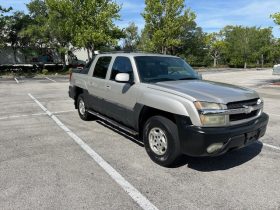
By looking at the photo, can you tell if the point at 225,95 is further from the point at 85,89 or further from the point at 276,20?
the point at 276,20

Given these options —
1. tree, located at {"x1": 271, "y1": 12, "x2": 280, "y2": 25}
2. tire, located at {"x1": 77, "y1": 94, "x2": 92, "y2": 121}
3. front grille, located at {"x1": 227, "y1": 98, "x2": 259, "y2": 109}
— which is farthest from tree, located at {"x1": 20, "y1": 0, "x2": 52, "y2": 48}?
front grille, located at {"x1": 227, "y1": 98, "x2": 259, "y2": 109}

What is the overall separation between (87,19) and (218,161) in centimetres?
2887

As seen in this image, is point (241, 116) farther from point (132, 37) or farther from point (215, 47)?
point (215, 47)

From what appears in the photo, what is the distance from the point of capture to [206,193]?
3.98m

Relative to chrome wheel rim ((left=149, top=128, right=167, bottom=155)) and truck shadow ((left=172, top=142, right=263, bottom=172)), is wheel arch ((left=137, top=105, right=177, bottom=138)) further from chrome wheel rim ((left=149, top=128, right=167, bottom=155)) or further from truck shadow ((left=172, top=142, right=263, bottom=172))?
truck shadow ((left=172, top=142, right=263, bottom=172))

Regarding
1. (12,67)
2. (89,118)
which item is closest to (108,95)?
(89,118)

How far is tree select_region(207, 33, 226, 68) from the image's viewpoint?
66344 mm

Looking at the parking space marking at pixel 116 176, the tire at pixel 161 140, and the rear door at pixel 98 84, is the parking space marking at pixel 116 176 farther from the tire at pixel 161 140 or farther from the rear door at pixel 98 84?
the rear door at pixel 98 84

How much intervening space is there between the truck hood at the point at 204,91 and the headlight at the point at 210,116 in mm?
64

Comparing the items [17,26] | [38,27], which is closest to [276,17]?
[38,27]

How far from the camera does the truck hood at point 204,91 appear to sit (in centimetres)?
435

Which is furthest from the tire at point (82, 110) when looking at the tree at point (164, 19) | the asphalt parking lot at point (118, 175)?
the tree at point (164, 19)

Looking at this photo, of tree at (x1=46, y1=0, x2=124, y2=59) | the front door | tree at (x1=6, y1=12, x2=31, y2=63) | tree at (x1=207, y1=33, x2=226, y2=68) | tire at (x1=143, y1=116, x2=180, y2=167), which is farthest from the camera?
tree at (x1=207, y1=33, x2=226, y2=68)

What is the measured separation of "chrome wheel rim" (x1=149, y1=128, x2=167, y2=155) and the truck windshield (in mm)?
944
